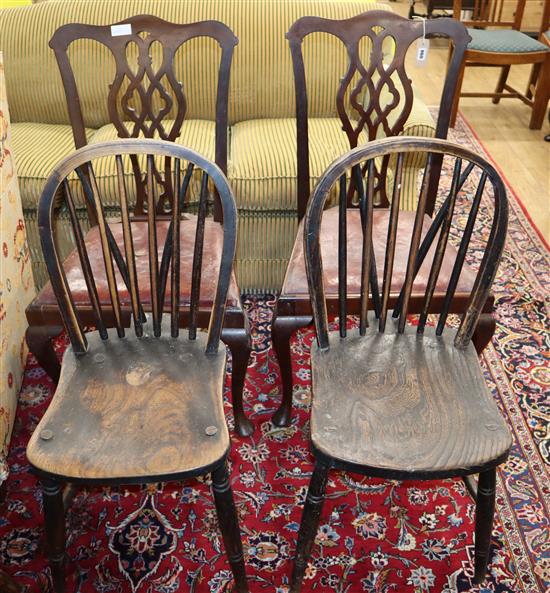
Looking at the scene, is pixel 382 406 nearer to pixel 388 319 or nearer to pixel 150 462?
pixel 388 319

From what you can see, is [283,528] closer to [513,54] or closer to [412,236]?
[412,236]

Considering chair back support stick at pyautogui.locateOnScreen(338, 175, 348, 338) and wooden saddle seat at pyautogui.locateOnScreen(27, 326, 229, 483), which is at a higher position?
chair back support stick at pyautogui.locateOnScreen(338, 175, 348, 338)

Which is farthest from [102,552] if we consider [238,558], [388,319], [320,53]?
[320,53]

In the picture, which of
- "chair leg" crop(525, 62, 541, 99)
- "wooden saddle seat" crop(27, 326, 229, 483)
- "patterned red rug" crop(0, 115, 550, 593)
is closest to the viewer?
"wooden saddle seat" crop(27, 326, 229, 483)

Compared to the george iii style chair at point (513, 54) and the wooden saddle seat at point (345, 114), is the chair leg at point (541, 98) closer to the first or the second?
the george iii style chair at point (513, 54)

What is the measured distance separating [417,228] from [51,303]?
2.93 ft

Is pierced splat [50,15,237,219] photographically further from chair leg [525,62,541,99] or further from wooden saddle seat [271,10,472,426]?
chair leg [525,62,541,99]

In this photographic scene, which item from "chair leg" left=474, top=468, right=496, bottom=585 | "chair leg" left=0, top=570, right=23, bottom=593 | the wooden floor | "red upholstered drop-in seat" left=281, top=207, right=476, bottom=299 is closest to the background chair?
the wooden floor

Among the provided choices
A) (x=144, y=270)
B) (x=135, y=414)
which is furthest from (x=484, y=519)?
(x=144, y=270)

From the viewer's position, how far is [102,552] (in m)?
1.46

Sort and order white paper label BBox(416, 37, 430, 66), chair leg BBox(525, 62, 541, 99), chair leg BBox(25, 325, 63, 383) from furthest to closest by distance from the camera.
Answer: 1. chair leg BBox(525, 62, 541, 99)
2. white paper label BBox(416, 37, 430, 66)
3. chair leg BBox(25, 325, 63, 383)

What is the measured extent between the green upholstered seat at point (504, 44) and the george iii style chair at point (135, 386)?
9.47 feet

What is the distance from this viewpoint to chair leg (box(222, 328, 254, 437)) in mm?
1538

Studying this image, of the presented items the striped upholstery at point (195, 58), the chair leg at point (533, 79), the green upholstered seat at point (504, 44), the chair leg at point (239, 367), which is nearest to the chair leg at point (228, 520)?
the chair leg at point (239, 367)
